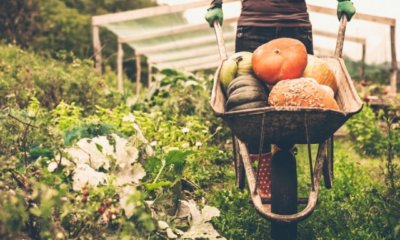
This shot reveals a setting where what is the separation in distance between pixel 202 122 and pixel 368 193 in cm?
254

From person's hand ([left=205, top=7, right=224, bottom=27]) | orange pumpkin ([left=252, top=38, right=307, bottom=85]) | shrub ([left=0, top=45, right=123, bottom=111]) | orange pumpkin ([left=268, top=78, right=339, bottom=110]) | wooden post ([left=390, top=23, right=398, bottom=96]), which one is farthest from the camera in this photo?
wooden post ([left=390, top=23, right=398, bottom=96])

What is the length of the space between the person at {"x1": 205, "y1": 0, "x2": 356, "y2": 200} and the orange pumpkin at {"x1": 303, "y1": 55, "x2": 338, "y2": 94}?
1.85 feet

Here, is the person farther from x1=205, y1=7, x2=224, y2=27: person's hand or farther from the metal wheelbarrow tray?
the metal wheelbarrow tray

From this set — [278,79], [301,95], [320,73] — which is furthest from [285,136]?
[320,73]

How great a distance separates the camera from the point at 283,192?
10.4ft

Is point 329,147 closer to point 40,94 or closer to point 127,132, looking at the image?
point 127,132

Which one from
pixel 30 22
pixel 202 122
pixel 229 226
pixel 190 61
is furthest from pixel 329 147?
pixel 190 61

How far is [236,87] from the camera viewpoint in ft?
10.9

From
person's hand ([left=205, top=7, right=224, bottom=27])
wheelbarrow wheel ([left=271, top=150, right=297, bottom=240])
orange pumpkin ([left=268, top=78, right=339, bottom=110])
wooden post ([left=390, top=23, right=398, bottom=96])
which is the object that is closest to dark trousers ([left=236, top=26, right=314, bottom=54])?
person's hand ([left=205, top=7, right=224, bottom=27])

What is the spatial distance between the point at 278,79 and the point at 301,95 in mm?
379

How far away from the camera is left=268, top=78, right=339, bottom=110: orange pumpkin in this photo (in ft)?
9.93

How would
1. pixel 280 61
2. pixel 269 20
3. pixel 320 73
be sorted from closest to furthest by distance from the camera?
pixel 280 61 → pixel 320 73 → pixel 269 20

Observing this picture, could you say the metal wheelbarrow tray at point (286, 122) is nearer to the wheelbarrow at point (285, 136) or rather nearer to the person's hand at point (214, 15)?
the wheelbarrow at point (285, 136)

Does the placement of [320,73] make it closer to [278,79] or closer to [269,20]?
[278,79]
